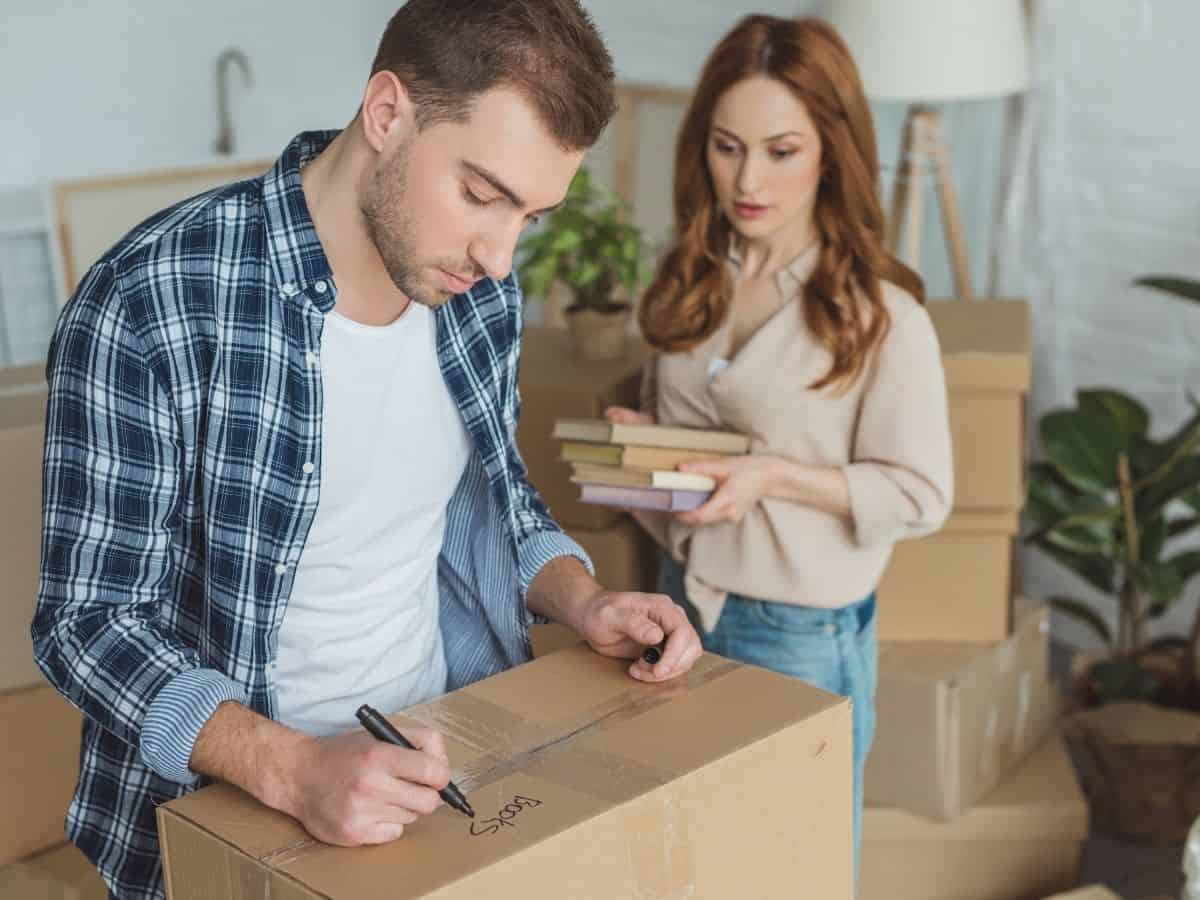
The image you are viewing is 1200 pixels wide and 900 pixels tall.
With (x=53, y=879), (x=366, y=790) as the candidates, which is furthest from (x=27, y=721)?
(x=366, y=790)

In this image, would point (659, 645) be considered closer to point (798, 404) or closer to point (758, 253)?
point (798, 404)

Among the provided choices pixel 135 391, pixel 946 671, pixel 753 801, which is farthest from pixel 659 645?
pixel 946 671

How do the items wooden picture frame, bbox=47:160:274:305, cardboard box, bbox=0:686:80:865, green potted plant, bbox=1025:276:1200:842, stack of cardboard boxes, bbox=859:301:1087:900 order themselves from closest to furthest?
cardboard box, bbox=0:686:80:865, stack of cardboard boxes, bbox=859:301:1087:900, green potted plant, bbox=1025:276:1200:842, wooden picture frame, bbox=47:160:274:305

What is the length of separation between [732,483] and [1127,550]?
1107 millimetres

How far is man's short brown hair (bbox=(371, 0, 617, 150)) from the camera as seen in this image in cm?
108

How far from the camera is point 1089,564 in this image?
257 centimetres

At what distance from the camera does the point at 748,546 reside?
176 centimetres

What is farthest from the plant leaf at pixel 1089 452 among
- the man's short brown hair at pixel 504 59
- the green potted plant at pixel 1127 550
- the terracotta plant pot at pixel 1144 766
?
the man's short brown hair at pixel 504 59

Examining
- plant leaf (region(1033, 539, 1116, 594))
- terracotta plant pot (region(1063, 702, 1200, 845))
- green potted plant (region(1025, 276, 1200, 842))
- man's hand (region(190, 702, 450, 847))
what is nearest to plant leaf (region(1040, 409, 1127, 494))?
green potted plant (region(1025, 276, 1200, 842))

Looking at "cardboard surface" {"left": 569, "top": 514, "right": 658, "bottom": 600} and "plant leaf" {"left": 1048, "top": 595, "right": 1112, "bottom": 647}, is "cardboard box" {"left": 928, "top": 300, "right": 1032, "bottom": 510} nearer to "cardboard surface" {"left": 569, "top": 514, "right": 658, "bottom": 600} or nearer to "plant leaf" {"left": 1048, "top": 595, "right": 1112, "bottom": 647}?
"cardboard surface" {"left": 569, "top": 514, "right": 658, "bottom": 600}

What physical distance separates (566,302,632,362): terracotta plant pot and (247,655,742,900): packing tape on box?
1.01 metres

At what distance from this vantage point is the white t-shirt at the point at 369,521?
121 cm

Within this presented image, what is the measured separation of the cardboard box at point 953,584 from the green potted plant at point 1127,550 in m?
0.32

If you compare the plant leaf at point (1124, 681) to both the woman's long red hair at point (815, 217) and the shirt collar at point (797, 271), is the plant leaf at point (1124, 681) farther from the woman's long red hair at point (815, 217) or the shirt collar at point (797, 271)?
the shirt collar at point (797, 271)
